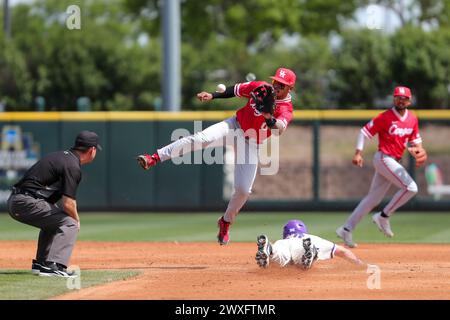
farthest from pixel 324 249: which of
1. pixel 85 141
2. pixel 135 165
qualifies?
pixel 135 165

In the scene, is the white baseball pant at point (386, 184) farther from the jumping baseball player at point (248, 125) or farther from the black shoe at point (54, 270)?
the black shoe at point (54, 270)

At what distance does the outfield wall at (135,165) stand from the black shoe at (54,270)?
38.5 feet

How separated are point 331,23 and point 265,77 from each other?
11.7 metres

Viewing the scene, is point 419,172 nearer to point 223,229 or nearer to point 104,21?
point 223,229

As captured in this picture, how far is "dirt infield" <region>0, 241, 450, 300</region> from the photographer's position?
8812 millimetres

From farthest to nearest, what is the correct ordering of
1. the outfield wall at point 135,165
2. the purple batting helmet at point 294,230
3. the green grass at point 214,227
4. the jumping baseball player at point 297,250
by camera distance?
the outfield wall at point 135,165, the green grass at point 214,227, the purple batting helmet at point 294,230, the jumping baseball player at point 297,250

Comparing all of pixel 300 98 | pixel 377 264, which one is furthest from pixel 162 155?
pixel 300 98

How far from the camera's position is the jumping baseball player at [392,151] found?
1326 centimetres

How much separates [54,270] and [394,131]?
5332mm

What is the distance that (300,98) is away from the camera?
3722cm

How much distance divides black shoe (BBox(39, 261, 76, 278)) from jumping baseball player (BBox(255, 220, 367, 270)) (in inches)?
71.1

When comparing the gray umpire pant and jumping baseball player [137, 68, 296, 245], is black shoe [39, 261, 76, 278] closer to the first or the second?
the gray umpire pant

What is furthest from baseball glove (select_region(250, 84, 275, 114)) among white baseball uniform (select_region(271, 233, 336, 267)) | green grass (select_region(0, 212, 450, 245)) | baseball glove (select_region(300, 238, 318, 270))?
green grass (select_region(0, 212, 450, 245))

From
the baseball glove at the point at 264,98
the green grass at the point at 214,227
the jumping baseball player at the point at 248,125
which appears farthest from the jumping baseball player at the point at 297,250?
the green grass at the point at 214,227
